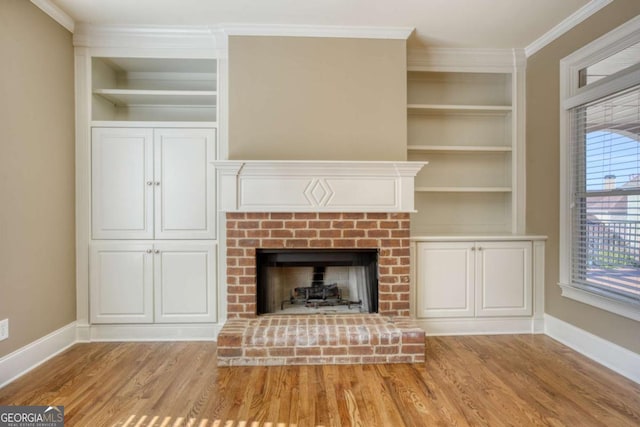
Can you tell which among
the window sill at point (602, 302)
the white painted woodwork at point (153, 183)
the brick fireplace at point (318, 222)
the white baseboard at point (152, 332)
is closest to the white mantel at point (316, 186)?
the brick fireplace at point (318, 222)

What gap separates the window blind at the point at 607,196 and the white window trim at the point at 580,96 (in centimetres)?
4

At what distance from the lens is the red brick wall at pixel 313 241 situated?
9.25 ft

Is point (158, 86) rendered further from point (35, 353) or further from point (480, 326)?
point (480, 326)

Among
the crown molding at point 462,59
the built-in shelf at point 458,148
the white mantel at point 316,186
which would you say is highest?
the crown molding at point 462,59

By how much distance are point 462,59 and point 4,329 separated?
405 cm

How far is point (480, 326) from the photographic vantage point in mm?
3064

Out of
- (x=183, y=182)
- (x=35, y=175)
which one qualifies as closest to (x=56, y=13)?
(x=35, y=175)

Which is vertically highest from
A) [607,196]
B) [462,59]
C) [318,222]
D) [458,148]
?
[462,59]

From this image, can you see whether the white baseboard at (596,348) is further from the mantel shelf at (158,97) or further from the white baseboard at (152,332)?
the mantel shelf at (158,97)

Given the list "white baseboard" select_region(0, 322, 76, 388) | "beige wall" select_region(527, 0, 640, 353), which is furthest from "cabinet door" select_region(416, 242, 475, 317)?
"white baseboard" select_region(0, 322, 76, 388)

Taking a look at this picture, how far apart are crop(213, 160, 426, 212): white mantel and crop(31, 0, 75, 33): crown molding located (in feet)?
5.28

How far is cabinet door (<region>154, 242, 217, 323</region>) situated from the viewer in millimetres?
2932

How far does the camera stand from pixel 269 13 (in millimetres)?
2658

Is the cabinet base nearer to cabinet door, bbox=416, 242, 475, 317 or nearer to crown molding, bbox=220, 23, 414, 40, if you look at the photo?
cabinet door, bbox=416, 242, 475, 317
